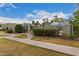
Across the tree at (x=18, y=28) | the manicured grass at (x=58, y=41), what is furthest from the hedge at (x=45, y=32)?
the tree at (x=18, y=28)

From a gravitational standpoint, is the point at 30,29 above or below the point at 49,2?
below

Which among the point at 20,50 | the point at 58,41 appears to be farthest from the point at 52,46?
the point at 20,50

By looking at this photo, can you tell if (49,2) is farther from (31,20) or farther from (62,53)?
(62,53)

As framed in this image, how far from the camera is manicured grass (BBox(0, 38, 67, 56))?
14.9 feet

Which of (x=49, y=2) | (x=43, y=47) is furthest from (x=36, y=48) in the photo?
(x=49, y=2)

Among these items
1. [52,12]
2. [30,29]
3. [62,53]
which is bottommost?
[62,53]

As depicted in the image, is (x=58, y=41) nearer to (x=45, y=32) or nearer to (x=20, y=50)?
(x=45, y=32)

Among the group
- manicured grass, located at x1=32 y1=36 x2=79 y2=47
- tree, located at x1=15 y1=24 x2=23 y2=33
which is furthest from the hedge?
tree, located at x1=15 y1=24 x2=23 y2=33

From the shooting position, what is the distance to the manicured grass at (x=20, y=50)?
4547 mm

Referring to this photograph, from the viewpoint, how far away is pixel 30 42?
4664mm

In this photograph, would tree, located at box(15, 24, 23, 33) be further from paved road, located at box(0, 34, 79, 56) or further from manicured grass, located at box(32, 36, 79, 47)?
manicured grass, located at box(32, 36, 79, 47)

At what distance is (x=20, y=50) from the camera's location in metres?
4.61

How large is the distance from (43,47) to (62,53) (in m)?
0.36

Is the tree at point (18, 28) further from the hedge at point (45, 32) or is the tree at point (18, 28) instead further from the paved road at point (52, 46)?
the hedge at point (45, 32)
